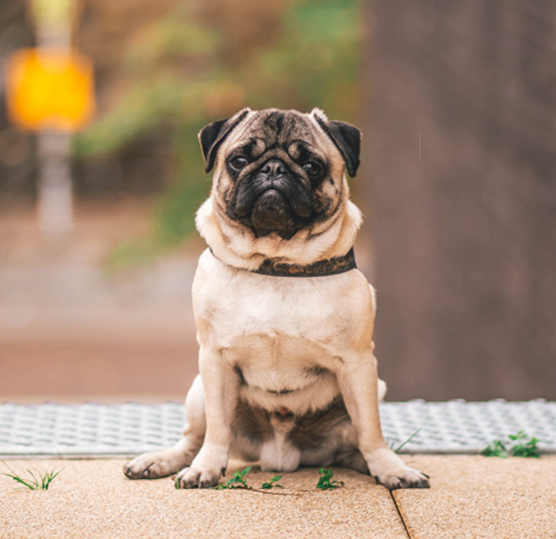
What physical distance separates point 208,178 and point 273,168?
18.8 ft

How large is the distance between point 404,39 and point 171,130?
8232 mm

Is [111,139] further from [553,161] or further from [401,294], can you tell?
[553,161]

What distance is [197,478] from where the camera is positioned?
8.18 feet

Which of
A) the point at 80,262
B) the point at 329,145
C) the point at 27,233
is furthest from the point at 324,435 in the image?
the point at 27,233

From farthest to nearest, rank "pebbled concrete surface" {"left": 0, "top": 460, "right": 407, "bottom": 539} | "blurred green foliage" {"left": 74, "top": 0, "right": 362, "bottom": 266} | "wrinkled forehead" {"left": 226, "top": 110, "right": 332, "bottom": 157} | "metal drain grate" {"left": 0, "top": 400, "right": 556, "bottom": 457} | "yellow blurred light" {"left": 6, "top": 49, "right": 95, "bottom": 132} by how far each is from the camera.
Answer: "yellow blurred light" {"left": 6, "top": 49, "right": 95, "bottom": 132} < "blurred green foliage" {"left": 74, "top": 0, "right": 362, "bottom": 266} < "metal drain grate" {"left": 0, "top": 400, "right": 556, "bottom": 457} < "wrinkled forehead" {"left": 226, "top": 110, "right": 332, "bottom": 157} < "pebbled concrete surface" {"left": 0, "top": 460, "right": 407, "bottom": 539}

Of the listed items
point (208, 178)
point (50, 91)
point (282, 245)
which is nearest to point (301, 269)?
point (282, 245)

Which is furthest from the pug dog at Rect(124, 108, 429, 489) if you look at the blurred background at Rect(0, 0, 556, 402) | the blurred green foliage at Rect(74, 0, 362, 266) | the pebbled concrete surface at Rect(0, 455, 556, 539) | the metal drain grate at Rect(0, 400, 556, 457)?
the blurred green foliage at Rect(74, 0, 362, 266)

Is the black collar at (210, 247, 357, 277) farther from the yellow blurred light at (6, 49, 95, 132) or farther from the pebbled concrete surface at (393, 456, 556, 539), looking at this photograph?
the yellow blurred light at (6, 49, 95, 132)

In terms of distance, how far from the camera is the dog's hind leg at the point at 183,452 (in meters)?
2.62

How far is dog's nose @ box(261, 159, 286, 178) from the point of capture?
249cm

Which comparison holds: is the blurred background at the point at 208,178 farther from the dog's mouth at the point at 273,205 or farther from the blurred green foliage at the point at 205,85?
the dog's mouth at the point at 273,205

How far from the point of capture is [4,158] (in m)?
18.6

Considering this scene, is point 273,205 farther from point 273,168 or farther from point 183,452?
point 183,452

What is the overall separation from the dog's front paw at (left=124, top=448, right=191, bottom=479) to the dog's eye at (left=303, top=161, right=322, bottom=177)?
106 centimetres
